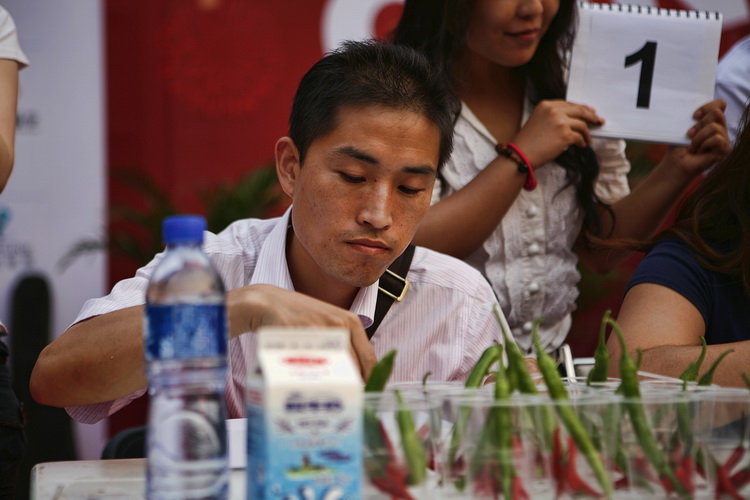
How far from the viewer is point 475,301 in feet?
6.42

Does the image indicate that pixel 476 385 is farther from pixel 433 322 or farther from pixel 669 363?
pixel 433 322

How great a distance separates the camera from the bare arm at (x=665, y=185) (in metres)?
2.22

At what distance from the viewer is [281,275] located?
1.81 metres

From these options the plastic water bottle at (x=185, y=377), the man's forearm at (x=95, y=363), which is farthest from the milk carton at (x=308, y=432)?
the man's forearm at (x=95, y=363)

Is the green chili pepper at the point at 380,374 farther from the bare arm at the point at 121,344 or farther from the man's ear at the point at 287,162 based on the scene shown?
the man's ear at the point at 287,162

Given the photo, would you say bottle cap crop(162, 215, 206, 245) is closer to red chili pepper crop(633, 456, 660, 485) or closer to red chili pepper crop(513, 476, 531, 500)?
red chili pepper crop(513, 476, 531, 500)

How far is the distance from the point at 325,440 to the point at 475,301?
1.09 m

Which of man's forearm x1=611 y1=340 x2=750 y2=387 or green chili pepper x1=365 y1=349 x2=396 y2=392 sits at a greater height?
green chili pepper x1=365 y1=349 x2=396 y2=392

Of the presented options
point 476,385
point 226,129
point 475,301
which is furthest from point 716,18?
point 226,129

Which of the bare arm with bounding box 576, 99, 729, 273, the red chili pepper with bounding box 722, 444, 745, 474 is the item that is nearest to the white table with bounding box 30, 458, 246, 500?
the red chili pepper with bounding box 722, 444, 745, 474

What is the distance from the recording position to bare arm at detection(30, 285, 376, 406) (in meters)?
1.25

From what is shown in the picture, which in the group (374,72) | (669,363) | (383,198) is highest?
(374,72)

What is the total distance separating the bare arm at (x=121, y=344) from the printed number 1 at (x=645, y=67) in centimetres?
129

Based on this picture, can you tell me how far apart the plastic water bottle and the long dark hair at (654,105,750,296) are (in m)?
1.23
